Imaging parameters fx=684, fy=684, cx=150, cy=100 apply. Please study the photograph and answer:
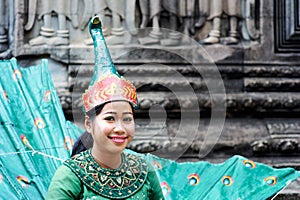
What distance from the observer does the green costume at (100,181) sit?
2.01m

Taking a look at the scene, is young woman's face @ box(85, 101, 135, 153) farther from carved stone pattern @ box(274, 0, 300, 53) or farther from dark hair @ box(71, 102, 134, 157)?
carved stone pattern @ box(274, 0, 300, 53)

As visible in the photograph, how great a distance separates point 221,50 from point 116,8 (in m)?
0.73

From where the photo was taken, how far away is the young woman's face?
6.67 ft

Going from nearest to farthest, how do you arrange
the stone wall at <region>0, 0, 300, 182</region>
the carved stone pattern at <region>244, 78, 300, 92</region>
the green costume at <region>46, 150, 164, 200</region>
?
the green costume at <region>46, 150, 164, 200</region> → the stone wall at <region>0, 0, 300, 182</region> → the carved stone pattern at <region>244, 78, 300, 92</region>

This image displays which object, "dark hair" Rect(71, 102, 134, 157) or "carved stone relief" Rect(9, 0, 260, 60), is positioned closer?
"dark hair" Rect(71, 102, 134, 157)

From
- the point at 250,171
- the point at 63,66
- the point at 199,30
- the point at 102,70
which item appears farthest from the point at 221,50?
the point at 102,70

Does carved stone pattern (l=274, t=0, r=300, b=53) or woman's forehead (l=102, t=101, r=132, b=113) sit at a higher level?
woman's forehead (l=102, t=101, r=132, b=113)

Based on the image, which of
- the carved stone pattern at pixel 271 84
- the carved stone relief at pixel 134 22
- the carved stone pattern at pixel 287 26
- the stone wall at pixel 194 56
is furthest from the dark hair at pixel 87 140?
the carved stone pattern at pixel 287 26

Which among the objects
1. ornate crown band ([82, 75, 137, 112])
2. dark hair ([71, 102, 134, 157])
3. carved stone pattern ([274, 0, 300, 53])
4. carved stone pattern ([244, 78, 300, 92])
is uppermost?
ornate crown band ([82, 75, 137, 112])

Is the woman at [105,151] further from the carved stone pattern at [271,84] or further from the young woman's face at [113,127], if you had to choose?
the carved stone pattern at [271,84]

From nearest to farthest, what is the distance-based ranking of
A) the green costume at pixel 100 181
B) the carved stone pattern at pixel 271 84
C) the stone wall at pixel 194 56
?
the green costume at pixel 100 181 < the stone wall at pixel 194 56 < the carved stone pattern at pixel 271 84

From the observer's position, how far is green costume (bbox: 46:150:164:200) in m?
2.01

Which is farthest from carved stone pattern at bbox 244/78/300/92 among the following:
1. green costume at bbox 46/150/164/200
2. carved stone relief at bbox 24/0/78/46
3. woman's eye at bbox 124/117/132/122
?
woman's eye at bbox 124/117/132/122

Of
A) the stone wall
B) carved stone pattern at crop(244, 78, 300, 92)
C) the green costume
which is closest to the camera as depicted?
the green costume
